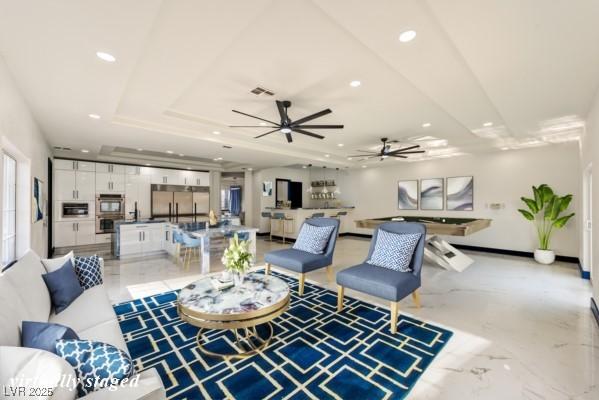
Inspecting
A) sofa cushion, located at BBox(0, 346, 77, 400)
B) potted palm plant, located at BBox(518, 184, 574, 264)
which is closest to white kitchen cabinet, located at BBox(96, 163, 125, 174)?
sofa cushion, located at BBox(0, 346, 77, 400)

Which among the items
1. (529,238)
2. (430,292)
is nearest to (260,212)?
(430,292)

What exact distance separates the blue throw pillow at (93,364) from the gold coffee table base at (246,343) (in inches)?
45.6

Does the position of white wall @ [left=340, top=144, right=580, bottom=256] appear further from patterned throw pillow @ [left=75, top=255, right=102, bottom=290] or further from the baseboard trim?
patterned throw pillow @ [left=75, top=255, right=102, bottom=290]

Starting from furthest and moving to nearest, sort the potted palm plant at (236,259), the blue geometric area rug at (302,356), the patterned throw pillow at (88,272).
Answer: the patterned throw pillow at (88,272)
the potted palm plant at (236,259)
the blue geometric area rug at (302,356)

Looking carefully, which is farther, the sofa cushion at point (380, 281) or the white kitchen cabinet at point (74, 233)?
the white kitchen cabinet at point (74, 233)

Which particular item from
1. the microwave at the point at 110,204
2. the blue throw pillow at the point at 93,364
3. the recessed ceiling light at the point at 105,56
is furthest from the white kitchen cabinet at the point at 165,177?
the blue throw pillow at the point at 93,364

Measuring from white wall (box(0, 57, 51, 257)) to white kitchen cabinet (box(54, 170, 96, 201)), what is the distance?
9.01 ft

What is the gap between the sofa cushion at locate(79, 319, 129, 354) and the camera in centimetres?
170

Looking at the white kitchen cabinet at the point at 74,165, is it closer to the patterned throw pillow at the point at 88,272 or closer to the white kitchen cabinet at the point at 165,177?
the white kitchen cabinet at the point at 165,177

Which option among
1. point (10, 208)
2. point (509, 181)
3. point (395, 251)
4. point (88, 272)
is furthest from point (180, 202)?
point (509, 181)

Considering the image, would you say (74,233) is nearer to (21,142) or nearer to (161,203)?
(161,203)

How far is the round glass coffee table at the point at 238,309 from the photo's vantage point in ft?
6.66

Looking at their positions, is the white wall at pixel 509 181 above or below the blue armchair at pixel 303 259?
above

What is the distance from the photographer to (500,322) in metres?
2.82
